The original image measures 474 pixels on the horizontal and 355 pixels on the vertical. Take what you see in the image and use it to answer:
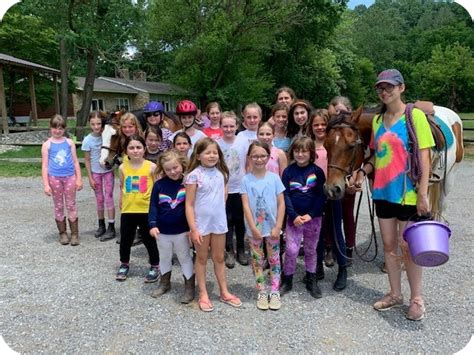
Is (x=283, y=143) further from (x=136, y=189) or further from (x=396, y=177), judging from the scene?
(x=136, y=189)

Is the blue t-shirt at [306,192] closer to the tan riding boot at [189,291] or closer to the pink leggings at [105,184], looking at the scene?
the tan riding boot at [189,291]

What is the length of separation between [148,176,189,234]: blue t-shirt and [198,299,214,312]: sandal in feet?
2.21

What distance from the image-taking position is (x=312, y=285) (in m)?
3.78

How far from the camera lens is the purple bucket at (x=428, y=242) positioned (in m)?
2.89

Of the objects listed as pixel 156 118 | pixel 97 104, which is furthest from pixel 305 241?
pixel 97 104

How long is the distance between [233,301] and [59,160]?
10.1ft

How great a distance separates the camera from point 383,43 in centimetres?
7525

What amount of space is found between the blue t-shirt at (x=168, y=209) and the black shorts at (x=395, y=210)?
177 centimetres

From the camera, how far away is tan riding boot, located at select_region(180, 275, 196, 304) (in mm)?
3608

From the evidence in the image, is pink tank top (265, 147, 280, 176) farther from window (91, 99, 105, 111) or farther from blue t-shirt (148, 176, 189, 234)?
window (91, 99, 105, 111)

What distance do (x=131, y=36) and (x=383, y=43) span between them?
233 feet

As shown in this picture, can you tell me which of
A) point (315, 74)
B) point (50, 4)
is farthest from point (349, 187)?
point (315, 74)

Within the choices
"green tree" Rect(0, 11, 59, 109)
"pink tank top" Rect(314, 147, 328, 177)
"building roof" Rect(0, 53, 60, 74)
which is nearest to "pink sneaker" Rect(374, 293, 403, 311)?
"pink tank top" Rect(314, 147, 328, 177)

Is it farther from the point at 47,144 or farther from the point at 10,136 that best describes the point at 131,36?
the point at 47,144
